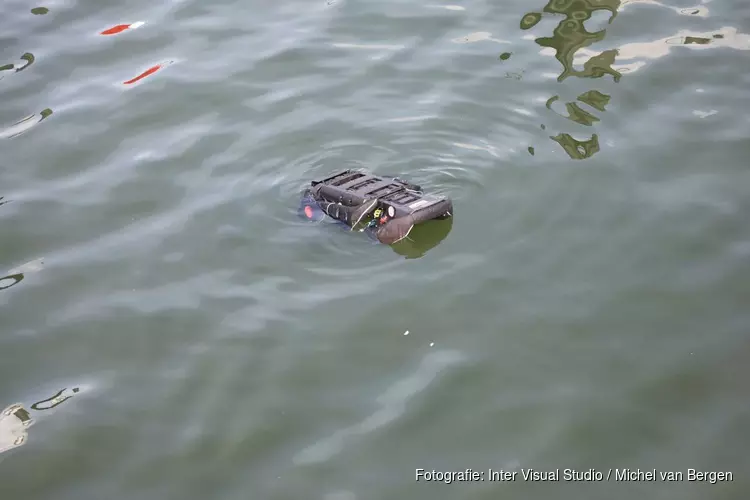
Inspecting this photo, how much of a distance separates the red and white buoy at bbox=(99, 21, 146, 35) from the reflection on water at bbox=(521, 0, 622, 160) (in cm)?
600

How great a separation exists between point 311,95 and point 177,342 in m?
4.53

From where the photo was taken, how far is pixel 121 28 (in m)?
12.6

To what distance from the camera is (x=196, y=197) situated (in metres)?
9.02

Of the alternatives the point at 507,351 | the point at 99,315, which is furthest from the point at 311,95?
the point at 507,351

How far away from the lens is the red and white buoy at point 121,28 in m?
12.5

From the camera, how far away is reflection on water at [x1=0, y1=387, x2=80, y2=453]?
258 inches

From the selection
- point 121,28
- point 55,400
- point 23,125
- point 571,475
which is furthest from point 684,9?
point 55,400

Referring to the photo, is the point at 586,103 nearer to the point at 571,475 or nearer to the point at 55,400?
the point at 571,475

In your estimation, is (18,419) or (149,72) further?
(149,72)

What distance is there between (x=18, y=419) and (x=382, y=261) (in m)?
3.51

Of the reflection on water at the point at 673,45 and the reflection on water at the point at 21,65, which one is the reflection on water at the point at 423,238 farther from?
the reflection on water at the point at 21,65

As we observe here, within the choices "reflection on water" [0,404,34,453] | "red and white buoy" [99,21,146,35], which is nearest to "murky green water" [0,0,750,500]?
"reflection on water" [0,404,34,453]

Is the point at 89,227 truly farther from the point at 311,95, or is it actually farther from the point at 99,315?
the point at 311,95

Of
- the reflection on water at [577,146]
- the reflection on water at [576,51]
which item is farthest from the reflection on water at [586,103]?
the reflection on water at [577,146]
